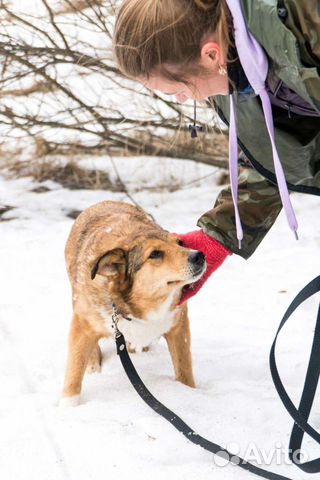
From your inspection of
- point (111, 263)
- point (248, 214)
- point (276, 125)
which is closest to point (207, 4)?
point (276, 125)

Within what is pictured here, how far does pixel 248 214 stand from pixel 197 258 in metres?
0.36

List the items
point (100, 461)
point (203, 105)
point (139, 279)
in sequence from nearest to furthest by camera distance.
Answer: point (100, 461), point (139, 279), point (203, 105)

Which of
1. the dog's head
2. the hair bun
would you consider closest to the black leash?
the dog's head

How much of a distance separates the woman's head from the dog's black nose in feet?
3.56

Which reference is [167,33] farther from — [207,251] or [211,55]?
[207,251]

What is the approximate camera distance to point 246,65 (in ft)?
7.22

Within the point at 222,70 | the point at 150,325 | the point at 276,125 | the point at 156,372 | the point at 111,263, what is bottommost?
the point at 156,372

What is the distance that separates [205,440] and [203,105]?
12.0 ft

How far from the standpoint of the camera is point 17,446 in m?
3.02

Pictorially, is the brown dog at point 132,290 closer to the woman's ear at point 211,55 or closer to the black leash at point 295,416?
the black leash at point 295,416

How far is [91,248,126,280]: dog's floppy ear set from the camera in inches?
134

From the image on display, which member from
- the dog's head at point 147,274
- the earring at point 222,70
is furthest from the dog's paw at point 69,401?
the earring at point 222,70

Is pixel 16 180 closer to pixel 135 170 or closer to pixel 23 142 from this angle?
pixel 23 142

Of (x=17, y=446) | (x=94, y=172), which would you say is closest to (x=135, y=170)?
(x=94, y=172)
